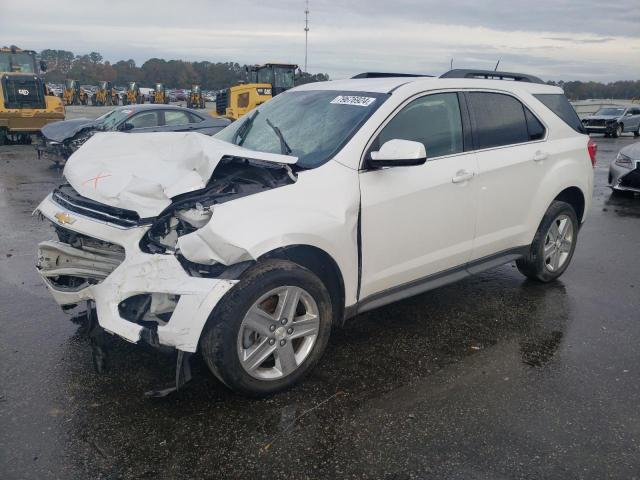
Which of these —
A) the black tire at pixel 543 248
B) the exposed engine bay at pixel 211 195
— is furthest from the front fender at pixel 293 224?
the black tire at pixel 543 248

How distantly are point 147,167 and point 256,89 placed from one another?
16971 mm

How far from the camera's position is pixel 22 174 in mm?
12461

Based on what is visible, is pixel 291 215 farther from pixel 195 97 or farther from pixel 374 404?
pixel 195 97

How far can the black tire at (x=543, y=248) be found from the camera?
504 cm

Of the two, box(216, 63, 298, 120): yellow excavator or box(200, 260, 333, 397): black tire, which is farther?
box(216, 63, 298, 120): yellow excavator

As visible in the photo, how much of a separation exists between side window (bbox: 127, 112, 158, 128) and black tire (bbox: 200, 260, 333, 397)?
33.0 feet

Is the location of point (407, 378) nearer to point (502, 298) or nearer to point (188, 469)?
point (188, 469)

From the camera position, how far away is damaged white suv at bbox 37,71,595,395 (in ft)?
9.78

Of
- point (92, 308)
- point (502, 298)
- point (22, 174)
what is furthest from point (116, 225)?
point (22, 174)

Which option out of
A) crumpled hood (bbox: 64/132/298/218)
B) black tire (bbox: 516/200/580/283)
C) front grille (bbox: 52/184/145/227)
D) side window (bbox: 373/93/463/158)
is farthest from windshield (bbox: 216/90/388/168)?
black tire (bbox: 516/200/580/283)

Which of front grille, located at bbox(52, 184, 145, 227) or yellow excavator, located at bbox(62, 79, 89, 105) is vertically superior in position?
front grille, located at bbox(52, 184, 145, 227)

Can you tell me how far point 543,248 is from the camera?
5.12 meters

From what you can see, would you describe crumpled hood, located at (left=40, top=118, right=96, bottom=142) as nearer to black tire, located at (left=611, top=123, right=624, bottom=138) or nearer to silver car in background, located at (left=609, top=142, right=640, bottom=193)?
silver car in background, located at (left=609, top=142, right=640, bottom=193)

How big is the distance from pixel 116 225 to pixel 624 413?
3157mm
